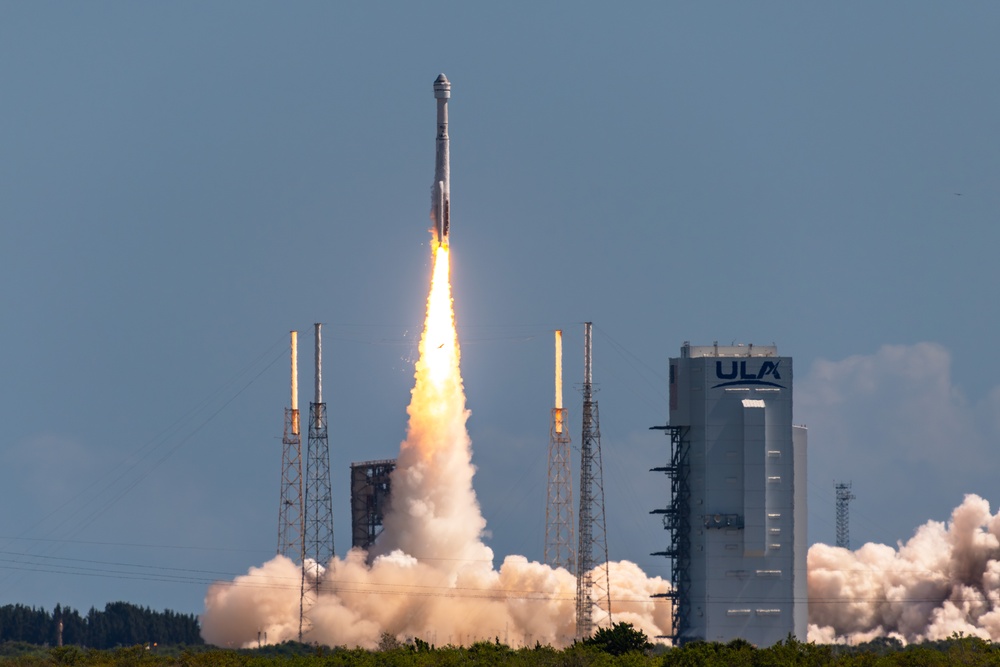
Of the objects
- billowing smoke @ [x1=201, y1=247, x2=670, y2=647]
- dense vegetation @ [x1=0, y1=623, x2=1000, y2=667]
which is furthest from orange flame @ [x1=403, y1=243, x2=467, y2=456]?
dense vegetation @ [x1=0, y1=623, x2=1000, y2=667]

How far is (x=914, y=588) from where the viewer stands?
162 metres

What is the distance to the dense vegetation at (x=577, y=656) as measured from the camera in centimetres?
12862

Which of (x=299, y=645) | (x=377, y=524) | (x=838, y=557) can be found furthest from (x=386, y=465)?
(x=838, y=557)

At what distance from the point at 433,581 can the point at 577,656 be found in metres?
26.9

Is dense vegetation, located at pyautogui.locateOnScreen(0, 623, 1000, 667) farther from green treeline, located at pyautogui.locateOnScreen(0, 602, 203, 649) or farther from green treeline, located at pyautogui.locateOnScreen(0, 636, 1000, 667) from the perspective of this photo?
green treeline, located at pyautogui.locateOnScreen(0, 602, 203, 649)

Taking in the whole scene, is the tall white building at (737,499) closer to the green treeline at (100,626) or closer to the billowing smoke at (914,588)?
the billowing smoke at (914,588)

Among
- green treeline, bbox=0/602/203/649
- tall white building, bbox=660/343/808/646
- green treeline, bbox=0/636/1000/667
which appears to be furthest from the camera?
green treeline, bbox=0/602/203/649

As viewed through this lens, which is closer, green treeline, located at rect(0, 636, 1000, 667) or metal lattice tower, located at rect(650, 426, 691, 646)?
green treeline, located at rect(0, 636, 1000, 667)

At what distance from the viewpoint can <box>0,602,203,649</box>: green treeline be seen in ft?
594

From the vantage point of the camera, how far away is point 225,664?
5212 inches

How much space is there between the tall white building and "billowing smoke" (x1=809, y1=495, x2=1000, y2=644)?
8.38 meters

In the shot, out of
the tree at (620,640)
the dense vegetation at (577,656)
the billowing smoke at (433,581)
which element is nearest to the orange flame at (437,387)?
the billowing smoke at (433,581)

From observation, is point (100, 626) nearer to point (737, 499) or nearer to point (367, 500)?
point (367, 500)

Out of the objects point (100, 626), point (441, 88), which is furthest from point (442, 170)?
point (100, 626)
